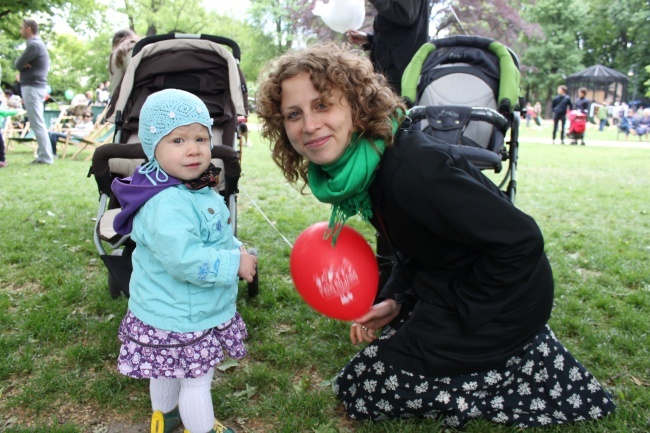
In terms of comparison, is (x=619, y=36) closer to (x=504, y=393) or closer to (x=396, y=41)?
(x=396, y=41)

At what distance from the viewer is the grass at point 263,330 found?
7.55 feet

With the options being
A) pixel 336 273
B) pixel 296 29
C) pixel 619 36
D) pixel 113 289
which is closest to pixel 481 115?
pixel 336 273

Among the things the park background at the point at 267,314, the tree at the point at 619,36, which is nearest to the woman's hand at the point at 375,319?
the park background at the point at 267,314

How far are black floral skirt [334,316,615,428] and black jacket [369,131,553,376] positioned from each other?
71 millimetres

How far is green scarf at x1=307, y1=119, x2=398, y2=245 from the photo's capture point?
1913 millimetres

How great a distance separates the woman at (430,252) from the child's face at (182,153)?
324mm

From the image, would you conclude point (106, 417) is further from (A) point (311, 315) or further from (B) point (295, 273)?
(A) point (311, 315)

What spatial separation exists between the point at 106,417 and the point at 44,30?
24.5 meters

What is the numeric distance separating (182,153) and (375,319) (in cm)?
114

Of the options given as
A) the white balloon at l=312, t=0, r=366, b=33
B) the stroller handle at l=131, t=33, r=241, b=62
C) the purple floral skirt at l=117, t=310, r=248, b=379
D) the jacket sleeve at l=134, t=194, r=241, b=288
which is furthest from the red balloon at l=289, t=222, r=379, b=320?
the white balloon at l=312, t=0, r=366, b=33

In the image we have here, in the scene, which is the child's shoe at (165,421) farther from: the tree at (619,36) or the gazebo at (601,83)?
the tree at (619,36)

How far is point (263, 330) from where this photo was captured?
3090 mm

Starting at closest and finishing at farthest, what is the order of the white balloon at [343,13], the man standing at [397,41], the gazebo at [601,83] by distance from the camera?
1. the man standing at [397,41]
2. the white balloon at [343,13]
3. the gazebo at [601,83]

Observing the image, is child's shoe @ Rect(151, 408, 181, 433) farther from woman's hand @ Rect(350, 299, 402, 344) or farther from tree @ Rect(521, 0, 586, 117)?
tree @ Rect(521, 0, 586, 117)
